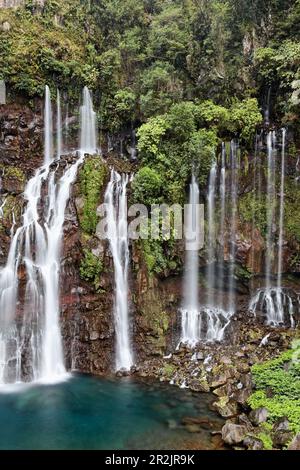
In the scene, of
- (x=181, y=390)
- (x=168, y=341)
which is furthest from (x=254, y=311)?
(x=181, y=390)

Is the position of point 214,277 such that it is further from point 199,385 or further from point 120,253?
point 199,385

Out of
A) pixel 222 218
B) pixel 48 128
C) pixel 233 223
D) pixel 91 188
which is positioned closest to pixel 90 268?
pixel 91 188

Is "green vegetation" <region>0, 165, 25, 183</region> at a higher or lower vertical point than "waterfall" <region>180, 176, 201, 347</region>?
higher

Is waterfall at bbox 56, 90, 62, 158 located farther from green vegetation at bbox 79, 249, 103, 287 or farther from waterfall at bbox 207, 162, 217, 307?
waterfall at bbox 207, 162, 217, 307

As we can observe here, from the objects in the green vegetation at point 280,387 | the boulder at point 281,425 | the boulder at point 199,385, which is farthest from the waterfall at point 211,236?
the boulder at point 281,425

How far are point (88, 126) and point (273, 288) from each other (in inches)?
489

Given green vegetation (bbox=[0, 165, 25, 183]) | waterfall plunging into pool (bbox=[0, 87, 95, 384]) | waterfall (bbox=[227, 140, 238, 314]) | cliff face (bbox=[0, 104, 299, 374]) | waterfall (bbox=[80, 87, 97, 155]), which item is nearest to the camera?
waterfall plunging into pool (bbox=[0, 87, 95, 384])

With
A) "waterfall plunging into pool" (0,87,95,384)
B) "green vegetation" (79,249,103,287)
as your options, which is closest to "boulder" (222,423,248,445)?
"waterfall plunging into pool" (0,87,95,384)

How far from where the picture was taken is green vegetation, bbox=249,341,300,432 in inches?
395

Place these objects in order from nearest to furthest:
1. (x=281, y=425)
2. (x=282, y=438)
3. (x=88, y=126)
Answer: (x=282, y=438) < (x=281, y=425) < (x=88, y=126)

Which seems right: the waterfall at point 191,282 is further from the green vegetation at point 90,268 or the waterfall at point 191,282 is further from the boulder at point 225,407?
the boulder at point 225,407

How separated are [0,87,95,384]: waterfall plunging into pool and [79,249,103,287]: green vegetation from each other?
0.97 m

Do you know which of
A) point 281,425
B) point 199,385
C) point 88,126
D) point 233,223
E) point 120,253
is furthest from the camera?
point 88,126

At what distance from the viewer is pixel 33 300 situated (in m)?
14.0
